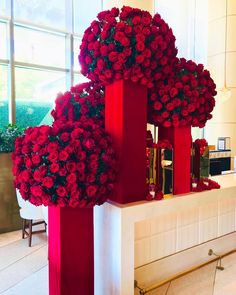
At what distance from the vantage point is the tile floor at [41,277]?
2.12 metres

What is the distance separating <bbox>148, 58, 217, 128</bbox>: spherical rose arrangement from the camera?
1802 millimetres

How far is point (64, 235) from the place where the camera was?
167 cm

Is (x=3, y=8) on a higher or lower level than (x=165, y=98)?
higher

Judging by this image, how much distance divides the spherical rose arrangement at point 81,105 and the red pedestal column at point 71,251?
0.60 m

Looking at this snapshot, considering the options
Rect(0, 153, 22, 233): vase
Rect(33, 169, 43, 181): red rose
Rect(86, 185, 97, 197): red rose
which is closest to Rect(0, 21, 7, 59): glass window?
Rect(0, 153, 22, 233): vase

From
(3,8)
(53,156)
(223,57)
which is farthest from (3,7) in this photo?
(223,57)

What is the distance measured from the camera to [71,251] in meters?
1.71

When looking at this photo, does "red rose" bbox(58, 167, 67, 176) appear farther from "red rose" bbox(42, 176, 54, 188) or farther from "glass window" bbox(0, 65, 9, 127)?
"glass window" bbox(0, 65, 9, 127)

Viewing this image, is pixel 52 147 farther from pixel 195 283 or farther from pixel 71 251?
pixel 195 283

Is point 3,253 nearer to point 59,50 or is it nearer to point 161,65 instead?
point 161,65

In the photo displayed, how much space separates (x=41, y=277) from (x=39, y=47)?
184 inches

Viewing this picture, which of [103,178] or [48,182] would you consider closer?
[48,182]

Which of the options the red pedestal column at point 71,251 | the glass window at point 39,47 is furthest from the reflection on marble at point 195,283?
the glass window at point 39,47

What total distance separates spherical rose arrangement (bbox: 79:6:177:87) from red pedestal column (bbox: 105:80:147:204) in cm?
9
